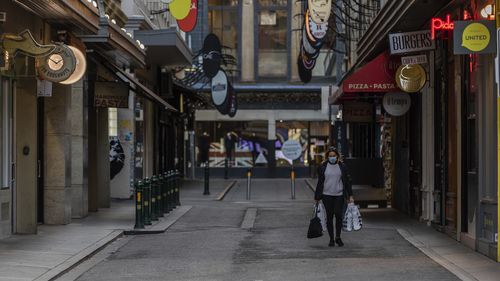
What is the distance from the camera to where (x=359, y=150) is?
29.2m

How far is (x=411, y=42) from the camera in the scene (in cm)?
1609

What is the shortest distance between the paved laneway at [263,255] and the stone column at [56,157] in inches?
86.2

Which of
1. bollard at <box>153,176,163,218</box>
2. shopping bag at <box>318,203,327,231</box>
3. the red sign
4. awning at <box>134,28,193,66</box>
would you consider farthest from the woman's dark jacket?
awning at <box>134,28,193,66</box>

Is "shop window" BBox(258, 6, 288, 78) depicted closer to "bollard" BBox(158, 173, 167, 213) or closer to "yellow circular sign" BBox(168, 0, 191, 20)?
"yellow circular sign" BBox(168, 0, 191, 20)

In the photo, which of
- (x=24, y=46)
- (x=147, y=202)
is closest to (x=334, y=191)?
(x=147, y=202)

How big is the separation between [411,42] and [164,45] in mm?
9781

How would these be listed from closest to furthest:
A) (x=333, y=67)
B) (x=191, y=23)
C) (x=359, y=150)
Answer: (x=191, y=23), (x=359, y=150), (x=333, y=67)

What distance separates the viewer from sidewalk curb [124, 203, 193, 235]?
16141 mm

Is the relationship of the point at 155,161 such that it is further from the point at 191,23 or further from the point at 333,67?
the point at 333,67

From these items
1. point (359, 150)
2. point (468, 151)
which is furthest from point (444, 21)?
point (359, 150)

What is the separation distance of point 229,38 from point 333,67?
19.9 feet

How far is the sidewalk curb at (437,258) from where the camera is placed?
10.6 meters

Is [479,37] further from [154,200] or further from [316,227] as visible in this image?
[154,200]

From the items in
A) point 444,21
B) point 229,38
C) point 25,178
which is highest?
point 229,38
